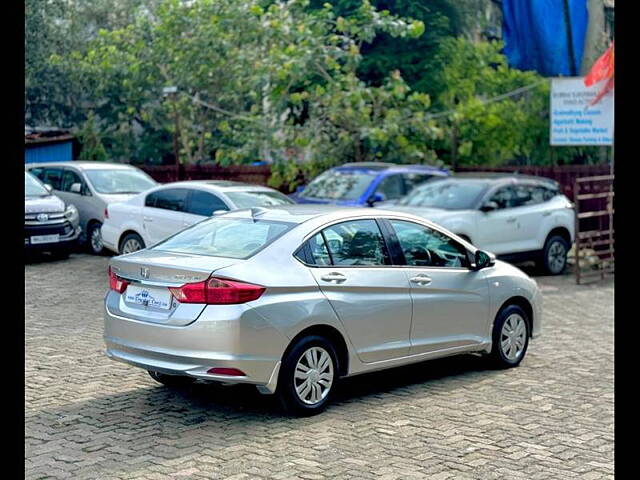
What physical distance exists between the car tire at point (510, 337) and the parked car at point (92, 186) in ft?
34.1

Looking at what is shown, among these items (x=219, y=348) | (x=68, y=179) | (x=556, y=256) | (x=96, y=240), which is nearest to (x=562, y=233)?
(x=556, y=256)

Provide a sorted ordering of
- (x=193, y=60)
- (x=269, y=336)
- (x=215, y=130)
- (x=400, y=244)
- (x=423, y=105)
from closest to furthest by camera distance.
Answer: (x=269, y=336) → (x=400, y=244) → (x=423, y=105) → (x=193, y=60) → (x=215, y=130)

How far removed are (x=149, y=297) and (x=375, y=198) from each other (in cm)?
921

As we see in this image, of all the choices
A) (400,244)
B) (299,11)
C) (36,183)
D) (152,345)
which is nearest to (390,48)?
(299,11)

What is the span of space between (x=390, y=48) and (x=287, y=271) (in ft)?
62.7

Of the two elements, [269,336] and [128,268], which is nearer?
[269,336]

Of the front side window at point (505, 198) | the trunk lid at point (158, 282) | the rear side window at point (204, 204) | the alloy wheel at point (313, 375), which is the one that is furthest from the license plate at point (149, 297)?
the front side window at point (505, 198)

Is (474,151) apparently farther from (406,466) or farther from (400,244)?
(406,466)

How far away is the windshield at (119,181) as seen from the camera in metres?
18.1

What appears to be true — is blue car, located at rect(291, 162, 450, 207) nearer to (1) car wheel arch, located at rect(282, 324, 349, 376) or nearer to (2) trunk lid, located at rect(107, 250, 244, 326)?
(1) car wheel arch, located at rect(282, 324, 349, 376)

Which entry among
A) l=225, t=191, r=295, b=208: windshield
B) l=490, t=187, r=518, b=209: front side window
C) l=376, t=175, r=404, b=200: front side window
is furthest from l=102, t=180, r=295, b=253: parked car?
l=490, t=187, r=518, b=209: front side window

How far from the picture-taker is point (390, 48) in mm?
25062

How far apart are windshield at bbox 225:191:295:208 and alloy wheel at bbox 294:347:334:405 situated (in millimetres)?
7039

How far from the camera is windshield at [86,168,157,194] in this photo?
1806 centimetres
